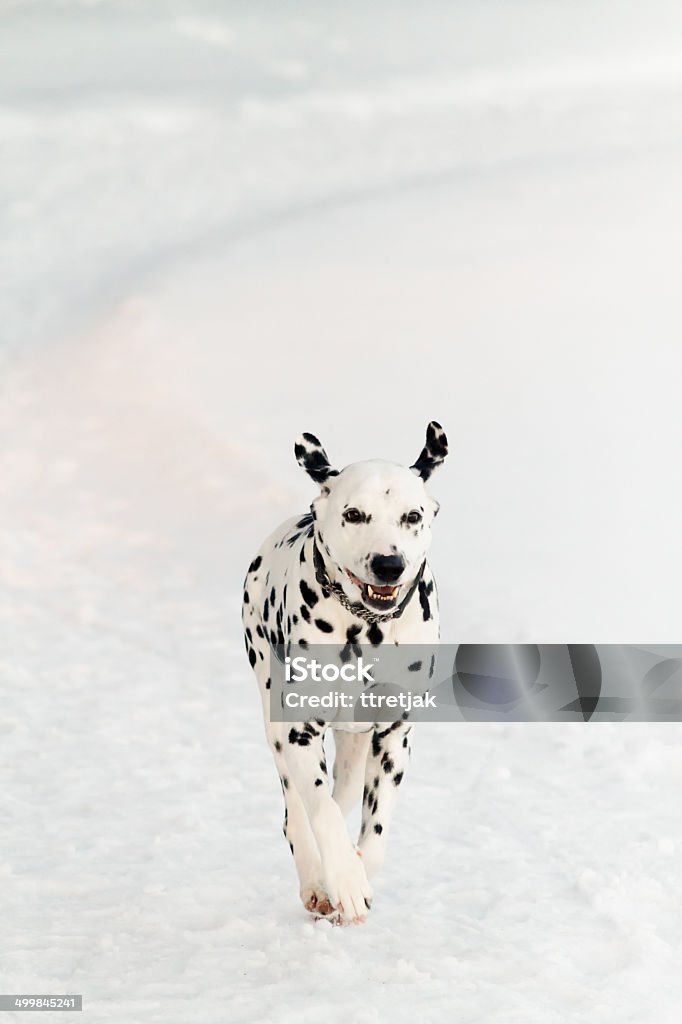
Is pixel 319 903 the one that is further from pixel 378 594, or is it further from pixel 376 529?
pixel 376 529

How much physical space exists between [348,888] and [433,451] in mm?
1654

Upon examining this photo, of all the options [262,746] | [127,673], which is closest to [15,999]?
[262,746]

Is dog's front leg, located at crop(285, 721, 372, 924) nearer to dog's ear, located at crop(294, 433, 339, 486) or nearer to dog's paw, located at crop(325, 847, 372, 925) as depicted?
dog's paw, located at crop(325, 847, 372, 925)

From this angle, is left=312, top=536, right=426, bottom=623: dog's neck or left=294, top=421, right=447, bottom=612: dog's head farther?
left=312, top=536, right=426, bottom=623: dog's neck

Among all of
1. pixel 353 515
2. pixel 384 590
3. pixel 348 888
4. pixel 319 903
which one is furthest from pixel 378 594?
pixel 319 903

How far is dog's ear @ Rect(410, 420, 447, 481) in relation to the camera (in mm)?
5492

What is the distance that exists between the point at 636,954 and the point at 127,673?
191 inches

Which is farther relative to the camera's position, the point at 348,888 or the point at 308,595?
the point at 308,595

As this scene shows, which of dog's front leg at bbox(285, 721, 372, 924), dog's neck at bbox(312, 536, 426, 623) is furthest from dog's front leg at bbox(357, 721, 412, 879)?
dog's neck at bbox(312, 536, 426, 623)

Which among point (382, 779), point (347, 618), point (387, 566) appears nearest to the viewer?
point (387, 566)

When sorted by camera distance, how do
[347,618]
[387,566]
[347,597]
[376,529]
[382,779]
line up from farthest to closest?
1. [382,779]
2. [347,618]
3. [347,597]
4. [376,529]
5. [387,566]

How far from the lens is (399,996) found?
5.42 m

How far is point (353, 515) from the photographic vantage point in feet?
A: 16.9

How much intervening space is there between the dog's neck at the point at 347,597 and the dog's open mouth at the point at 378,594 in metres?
0.10
